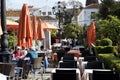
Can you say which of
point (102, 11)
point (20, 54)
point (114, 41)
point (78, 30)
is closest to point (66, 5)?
point (78, 30)

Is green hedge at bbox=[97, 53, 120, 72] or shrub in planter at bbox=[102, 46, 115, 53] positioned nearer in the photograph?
green hedge at bbox=[97, 53, 120, 72]

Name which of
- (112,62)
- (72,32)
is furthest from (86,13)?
(112,62)

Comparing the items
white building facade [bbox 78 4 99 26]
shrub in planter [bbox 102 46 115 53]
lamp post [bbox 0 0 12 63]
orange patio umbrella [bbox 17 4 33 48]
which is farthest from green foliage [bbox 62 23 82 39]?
lamp post [bbox 0 0 12 63]

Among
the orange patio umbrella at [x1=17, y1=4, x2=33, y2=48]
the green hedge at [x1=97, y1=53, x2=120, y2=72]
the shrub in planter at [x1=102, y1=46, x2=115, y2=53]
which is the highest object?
the orange patio umbrella at [x1=17, y1=4, x2=33, y2=48]

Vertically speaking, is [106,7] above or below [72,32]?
above

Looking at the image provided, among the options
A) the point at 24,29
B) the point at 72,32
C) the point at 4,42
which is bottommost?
the point at 72,32

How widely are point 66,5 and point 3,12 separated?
292ft

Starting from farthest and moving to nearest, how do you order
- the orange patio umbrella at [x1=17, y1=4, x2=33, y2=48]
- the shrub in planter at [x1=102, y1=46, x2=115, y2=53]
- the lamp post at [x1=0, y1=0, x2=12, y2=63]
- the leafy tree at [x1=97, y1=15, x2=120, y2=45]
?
the leafy tree at [x1=97, y1=15, x2=120, y2=45] < the shrub in planter at [x1=102, y1=46, x2=115, y2=53] < the orange patio umbrella at [x1=17, y1=4, x2=33, y2=48] < the lamp post at [x1=0, y1=0, x2=12, y2=63]

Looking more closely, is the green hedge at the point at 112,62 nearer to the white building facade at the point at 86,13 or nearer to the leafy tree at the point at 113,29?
the leafy tree at the point at 113,29

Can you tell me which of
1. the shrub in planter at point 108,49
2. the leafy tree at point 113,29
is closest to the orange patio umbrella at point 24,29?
the shrub in planter at point 108,49

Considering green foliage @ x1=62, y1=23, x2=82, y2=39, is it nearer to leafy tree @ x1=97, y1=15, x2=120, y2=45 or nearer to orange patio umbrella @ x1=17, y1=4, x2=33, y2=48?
leafy tree @ x1=97, y1=15, x2=120, y2=45

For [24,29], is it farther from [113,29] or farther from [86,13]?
[86,13]

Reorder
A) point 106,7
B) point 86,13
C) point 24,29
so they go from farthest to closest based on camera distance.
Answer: point 86,13, point 106,7, point 24,29

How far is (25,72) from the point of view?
1462cm
